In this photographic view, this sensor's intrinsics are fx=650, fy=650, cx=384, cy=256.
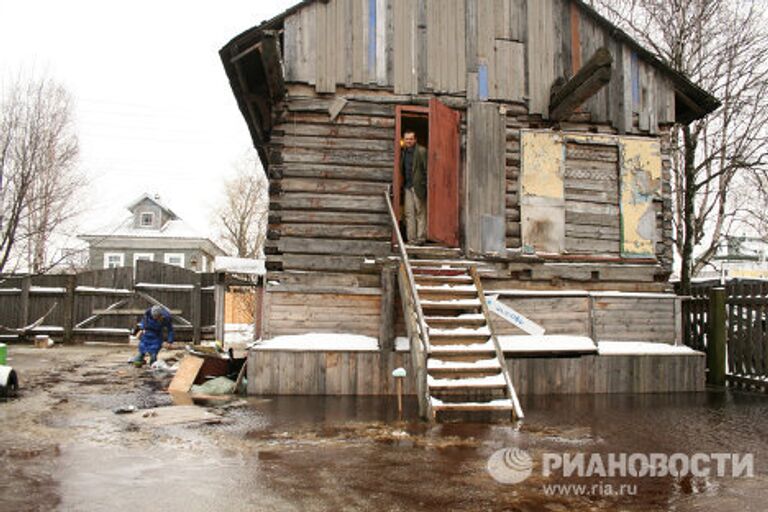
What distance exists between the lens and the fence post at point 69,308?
19.9 metres

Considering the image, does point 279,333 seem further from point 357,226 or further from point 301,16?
point 301,16

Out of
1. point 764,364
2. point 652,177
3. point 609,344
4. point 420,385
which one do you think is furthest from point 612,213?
point 420,385

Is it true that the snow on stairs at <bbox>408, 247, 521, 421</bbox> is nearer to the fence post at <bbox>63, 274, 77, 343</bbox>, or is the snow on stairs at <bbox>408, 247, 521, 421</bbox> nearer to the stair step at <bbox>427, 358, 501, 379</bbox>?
the stair step at <bbox>427, 358, 501, 379</bbox>

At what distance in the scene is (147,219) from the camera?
42812mm

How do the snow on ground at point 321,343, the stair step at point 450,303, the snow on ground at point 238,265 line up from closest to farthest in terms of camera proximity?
the stair step at point 450,303 → the snow on ground at point 321,343 → the snow on ground at point 238,265

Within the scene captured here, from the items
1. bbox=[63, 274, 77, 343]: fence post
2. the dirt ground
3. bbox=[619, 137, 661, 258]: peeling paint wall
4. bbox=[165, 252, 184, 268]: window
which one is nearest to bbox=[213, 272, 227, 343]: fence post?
the dirt ground

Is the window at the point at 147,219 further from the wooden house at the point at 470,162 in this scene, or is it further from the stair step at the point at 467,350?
the stair step at the point at 467,350

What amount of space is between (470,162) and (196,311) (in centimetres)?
1179

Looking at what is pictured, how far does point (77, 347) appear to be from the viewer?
19266 mm

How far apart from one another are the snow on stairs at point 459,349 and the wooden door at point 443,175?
0.65m

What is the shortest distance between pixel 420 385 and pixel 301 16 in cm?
661

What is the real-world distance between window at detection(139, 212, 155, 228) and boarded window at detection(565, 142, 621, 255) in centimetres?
3598

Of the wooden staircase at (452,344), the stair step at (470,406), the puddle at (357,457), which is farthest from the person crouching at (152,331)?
the stair step at (470,406)

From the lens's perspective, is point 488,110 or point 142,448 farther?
point 488,110
